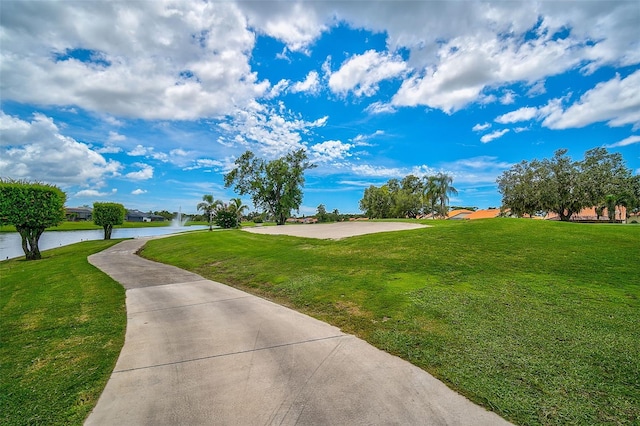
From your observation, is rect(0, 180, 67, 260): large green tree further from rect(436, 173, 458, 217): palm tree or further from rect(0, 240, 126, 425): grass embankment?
rect(436, 173, 458, 217): palm tree

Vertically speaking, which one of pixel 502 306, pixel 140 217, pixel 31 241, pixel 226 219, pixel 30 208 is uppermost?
pixel 140 217

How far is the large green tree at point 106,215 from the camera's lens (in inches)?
1407

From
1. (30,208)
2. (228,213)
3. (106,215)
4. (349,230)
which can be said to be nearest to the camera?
(30,208)

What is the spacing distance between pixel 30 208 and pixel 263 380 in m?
23.9

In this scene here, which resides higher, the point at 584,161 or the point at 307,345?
the point at 584,161

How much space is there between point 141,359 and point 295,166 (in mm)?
42760

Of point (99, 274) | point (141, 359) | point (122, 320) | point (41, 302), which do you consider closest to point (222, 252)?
point (99, 274)

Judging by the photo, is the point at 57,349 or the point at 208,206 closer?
the point at 57,349

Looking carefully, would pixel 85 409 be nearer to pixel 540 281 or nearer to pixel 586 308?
pixel 586 308

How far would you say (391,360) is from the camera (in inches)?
171

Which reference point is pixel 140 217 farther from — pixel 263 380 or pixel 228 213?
pixel 263 380

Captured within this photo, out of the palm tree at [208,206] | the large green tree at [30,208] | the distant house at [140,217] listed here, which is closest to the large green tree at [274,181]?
the palm tree at [208,206]

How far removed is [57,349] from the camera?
5.00 meters

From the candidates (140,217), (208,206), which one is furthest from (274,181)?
(140,217)
